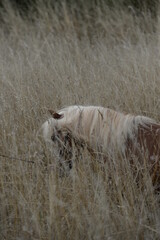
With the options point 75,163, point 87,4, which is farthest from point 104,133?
point 87,4

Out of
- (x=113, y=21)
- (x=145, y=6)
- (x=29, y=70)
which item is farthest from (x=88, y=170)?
(x=145, y=6)

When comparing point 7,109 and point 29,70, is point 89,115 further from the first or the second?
point 29,70

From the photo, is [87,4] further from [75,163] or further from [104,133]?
[75,163]

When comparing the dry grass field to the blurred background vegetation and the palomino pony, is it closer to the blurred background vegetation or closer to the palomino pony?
the palomino pony

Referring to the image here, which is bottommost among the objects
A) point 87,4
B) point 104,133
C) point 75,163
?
point 75,163

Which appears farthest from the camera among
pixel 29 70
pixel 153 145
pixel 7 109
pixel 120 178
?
pixel 29 70

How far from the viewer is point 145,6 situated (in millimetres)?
7664

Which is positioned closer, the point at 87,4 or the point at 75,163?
the point at 75,163

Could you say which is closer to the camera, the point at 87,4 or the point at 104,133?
the point at 104,133

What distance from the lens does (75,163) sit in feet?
10.0

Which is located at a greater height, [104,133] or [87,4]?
[87,4]

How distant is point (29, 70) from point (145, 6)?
A: 10.8 feet

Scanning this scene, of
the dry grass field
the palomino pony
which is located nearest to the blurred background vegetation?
the dry grass field

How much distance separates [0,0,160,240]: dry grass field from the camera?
2.60 metres
